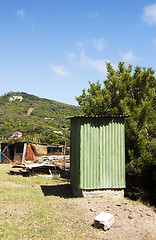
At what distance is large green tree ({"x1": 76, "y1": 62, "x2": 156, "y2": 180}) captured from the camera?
1181 cm

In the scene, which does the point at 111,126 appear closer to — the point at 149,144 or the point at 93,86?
the point at 149,144

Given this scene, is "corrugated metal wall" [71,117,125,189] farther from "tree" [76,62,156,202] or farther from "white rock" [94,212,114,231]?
"white rock" [94,212,114,231]

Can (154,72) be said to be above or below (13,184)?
above

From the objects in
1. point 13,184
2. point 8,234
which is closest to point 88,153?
point 8,234

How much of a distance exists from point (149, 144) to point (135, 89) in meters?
4.70

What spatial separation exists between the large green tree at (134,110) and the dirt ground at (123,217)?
2.85m

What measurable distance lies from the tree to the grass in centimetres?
428

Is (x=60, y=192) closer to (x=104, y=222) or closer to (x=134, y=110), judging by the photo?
(x=104, y=222)

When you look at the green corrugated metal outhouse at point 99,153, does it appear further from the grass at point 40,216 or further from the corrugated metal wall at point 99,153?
the grass at point 40,216

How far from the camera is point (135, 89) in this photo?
598 inches

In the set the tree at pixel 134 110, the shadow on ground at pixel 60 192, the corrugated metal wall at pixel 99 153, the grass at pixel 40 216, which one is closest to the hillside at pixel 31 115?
the tree at pixel 134 110

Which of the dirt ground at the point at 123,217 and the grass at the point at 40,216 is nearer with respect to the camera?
the grass at the point at 40,216

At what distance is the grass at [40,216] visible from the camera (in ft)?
21.7

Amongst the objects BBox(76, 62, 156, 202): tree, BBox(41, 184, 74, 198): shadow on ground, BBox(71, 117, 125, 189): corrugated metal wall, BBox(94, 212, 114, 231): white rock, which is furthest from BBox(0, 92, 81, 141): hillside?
BBox(94, 212, 114, 231): white rock
